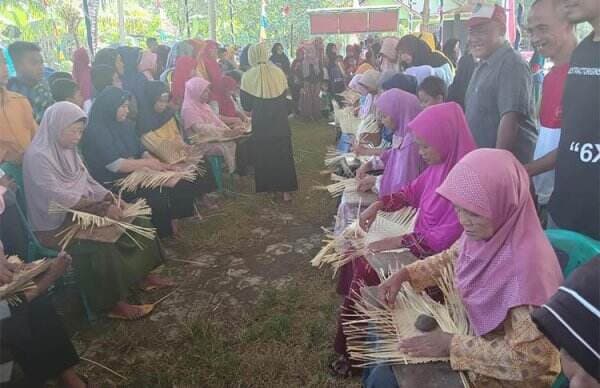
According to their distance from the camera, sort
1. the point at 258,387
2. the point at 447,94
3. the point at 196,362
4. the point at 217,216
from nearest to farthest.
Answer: the point at 258,387
the point at 196,362
the point at 447,94
the point at 217,216

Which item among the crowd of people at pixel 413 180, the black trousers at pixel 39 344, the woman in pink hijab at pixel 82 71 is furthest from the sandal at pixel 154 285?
the woman in pink hijab at pixel 82 71

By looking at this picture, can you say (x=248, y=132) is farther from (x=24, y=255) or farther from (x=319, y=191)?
(x=24, y=255)

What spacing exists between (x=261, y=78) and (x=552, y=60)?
296cm

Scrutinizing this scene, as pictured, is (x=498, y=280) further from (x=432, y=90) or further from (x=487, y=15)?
(x=432, y=90)

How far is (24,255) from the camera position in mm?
2529

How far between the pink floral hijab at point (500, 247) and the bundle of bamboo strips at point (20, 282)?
1646 mm

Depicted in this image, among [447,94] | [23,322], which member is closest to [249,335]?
[23,322]

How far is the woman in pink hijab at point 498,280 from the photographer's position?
1.21 metres

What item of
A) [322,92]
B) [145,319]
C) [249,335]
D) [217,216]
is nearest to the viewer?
[249,335]

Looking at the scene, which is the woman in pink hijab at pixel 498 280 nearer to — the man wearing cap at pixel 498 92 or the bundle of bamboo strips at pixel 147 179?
the man wearing cap at pixel 498 92

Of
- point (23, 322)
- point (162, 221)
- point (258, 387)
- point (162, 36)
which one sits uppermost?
point (162, 36)

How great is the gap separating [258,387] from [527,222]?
157 centimetres

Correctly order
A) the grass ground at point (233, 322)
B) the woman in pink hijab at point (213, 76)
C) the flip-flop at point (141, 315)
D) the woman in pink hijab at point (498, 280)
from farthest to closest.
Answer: the woman in pink hijab at point (213, 76), the flip-flop at point (141, 315), the grass ground at point (233, 322), the woman in pink hijab at point (498, 280)

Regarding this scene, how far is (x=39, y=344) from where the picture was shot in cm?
210
